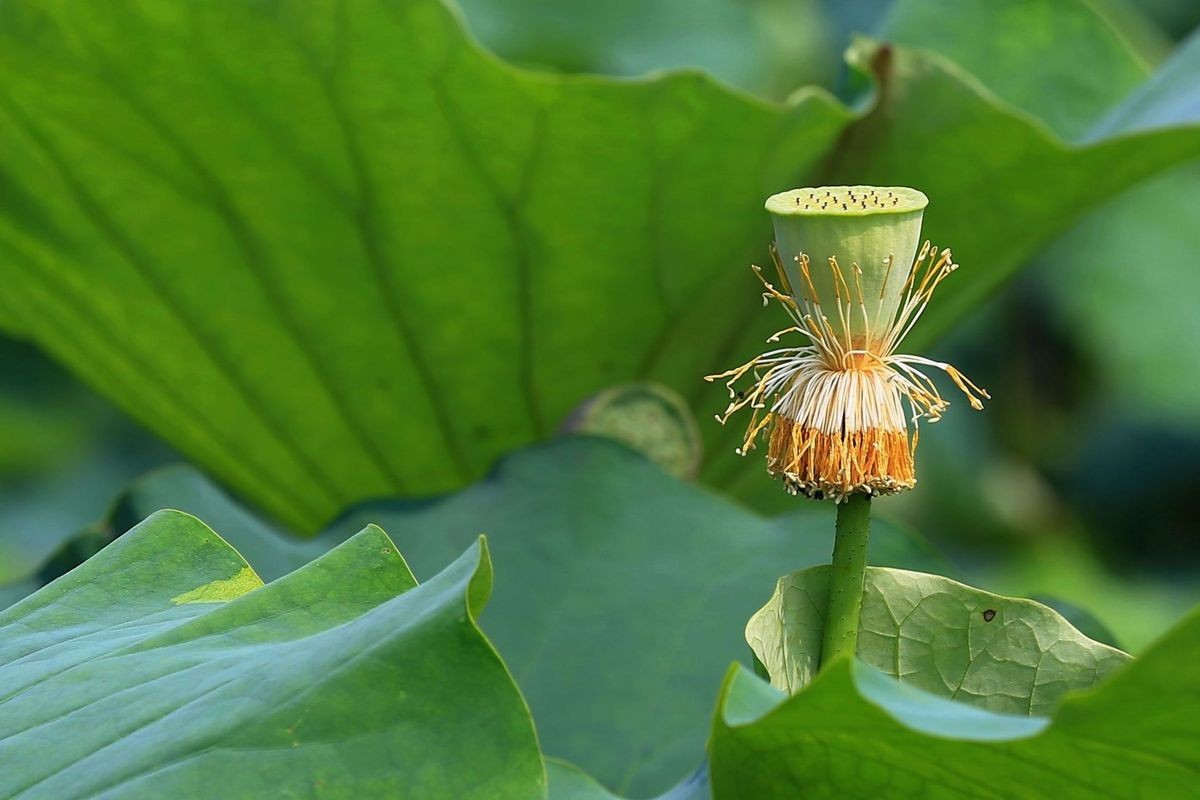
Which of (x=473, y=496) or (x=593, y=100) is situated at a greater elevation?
(x=593, y=100)

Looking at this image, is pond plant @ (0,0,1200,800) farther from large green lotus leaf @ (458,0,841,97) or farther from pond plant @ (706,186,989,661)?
large green lotus leaf @ (458,0,841,97)

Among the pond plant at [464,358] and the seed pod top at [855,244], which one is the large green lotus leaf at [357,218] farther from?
the seed pod top at [855,244]

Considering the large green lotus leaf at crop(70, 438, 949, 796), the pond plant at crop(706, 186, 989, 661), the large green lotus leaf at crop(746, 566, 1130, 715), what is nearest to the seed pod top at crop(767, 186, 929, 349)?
the pond plant at crop(706, 186, 989, 661)

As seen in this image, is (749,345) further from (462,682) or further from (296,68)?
(462,682)

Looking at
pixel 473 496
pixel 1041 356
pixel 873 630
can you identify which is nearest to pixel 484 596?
pixel 873 630

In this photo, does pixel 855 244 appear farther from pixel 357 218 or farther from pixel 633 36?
pixel 633 36

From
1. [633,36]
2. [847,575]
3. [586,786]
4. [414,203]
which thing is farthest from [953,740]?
[633,36]
